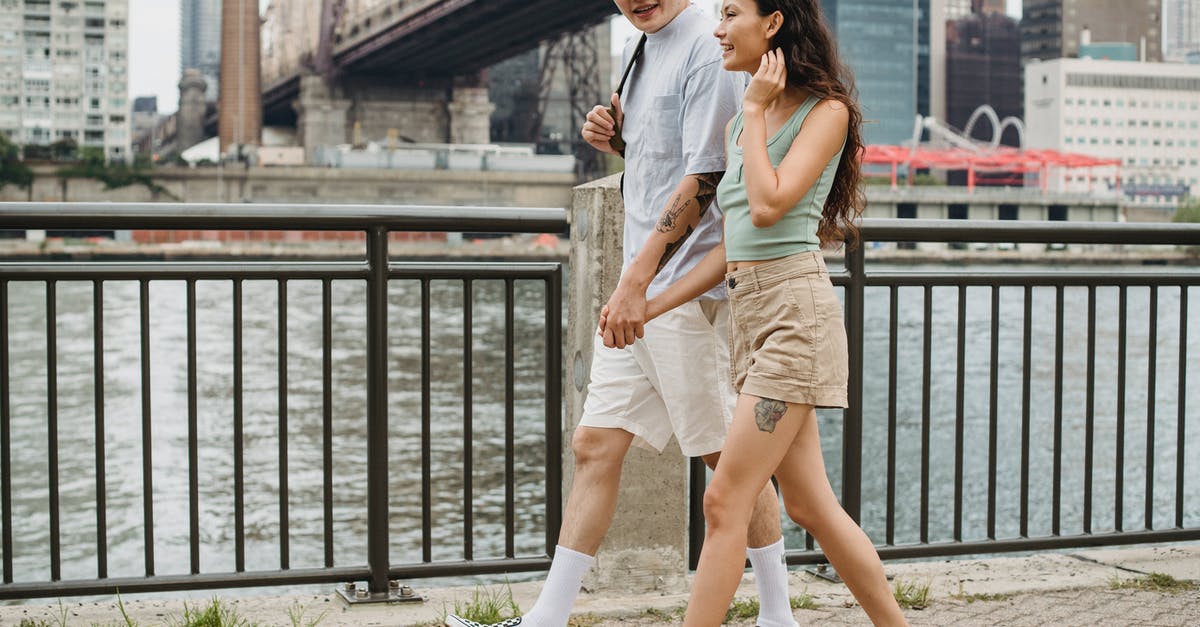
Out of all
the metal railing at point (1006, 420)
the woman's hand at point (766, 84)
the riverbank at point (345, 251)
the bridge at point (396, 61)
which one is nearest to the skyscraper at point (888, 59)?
the bridge at point (396, 61)

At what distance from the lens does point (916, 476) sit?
52.7ft

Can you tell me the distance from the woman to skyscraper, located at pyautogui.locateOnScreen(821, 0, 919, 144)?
124686 millimetres

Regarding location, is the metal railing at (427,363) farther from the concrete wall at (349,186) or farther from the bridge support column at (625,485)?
the concrete wall at (349,186)

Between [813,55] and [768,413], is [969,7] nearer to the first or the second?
[813,55]

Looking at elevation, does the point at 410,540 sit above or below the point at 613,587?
below

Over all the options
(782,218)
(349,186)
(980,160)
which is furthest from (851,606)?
(980,160)

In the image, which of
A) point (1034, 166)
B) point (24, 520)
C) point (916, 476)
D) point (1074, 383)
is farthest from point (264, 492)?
point (1034, 166)

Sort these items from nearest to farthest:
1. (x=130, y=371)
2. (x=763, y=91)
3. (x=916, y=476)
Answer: (x=763, y=91) < (x=916, y=476) < (x=130, y=371)

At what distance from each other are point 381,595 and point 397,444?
12113mm

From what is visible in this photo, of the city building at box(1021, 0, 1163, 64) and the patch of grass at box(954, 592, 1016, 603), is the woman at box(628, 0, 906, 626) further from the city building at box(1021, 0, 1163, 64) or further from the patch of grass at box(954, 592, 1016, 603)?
the city building at box(1021, 0, 1163, 64)

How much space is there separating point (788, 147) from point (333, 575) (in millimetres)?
1764

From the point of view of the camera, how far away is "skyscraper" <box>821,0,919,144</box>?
125688 millimetres

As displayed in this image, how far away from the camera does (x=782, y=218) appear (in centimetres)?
249

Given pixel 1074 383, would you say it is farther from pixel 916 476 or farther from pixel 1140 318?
pixel 1140 318
